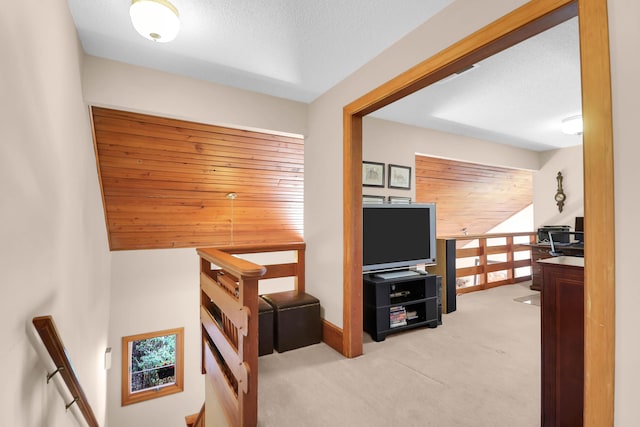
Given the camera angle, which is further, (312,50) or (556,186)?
(556,186)

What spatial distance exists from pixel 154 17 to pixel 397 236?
2.54m

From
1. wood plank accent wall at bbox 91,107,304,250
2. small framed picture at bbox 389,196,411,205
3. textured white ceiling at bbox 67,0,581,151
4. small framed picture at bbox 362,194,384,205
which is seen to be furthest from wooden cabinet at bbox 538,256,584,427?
wood plank accent wall at bbox 91,107,304,250

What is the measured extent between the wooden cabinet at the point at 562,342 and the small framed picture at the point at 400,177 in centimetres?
226

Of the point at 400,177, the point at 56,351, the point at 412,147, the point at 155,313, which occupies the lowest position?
the point at 155,313

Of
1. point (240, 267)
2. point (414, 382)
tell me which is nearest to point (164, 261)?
point (240, 267)

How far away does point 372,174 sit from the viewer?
11.5ft

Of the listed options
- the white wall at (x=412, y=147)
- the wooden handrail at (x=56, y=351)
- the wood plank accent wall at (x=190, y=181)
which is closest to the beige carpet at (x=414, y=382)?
the wooden handrail at (x=56, y=351)

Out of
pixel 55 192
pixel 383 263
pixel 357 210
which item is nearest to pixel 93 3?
pixel 55 192

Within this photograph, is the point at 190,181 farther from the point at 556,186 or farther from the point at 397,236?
the point at 556,186

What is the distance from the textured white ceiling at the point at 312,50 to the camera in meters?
1.77

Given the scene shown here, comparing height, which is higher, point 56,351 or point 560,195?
point 560,195

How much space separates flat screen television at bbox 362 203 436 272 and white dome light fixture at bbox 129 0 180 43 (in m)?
1.97

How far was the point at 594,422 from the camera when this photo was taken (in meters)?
1.11

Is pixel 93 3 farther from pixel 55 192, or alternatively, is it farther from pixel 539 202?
pixel 539 202
